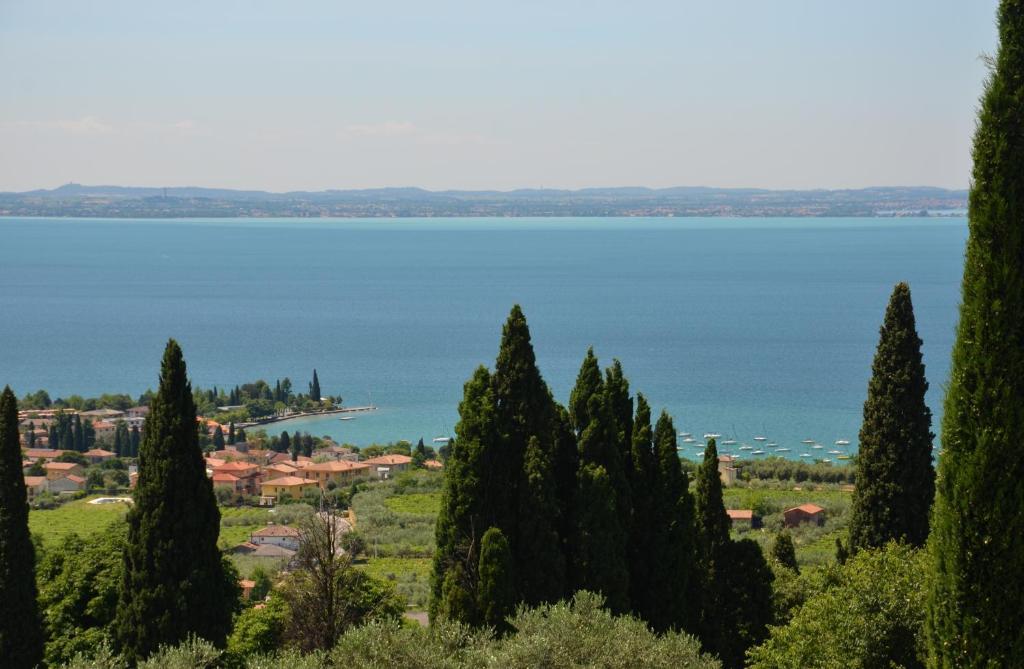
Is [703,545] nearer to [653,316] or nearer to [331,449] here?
[331,449]

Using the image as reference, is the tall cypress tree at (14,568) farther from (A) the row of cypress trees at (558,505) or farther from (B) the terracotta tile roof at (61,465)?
(B) the terracotta tile roof at (61,465)

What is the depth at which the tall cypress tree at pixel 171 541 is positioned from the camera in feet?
47.0

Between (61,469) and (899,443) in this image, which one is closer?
(899,443)

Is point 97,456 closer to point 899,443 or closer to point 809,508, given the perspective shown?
point 809,508

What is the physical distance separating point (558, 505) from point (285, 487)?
3995 cm

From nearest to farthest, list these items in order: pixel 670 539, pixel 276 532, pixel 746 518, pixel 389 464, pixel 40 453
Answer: pixel 670 539
pixel 746 518
pixel 276 532
pixel 389 464
pixel 40 453

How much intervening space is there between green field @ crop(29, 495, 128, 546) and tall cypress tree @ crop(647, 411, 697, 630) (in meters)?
26.9

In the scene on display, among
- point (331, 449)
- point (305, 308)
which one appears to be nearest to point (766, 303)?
point (305, 308)

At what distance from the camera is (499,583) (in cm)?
1413

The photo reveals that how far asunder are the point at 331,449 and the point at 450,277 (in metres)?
103

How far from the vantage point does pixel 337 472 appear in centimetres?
5625

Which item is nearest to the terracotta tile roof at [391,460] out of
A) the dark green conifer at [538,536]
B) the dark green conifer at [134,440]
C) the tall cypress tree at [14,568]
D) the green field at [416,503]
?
the green field at [416,503]

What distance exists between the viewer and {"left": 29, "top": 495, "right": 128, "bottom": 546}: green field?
134ft

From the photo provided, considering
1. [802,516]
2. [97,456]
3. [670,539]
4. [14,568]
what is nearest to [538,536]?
[670,539]
